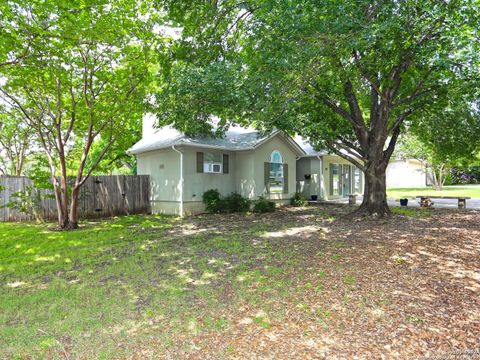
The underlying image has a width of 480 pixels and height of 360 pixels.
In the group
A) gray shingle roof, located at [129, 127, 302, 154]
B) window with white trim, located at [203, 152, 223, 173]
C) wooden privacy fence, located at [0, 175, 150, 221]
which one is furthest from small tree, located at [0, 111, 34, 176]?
window with white trim, located at [203, 152, 223, 173]

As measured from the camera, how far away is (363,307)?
393 cm

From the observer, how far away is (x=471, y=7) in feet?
21.5

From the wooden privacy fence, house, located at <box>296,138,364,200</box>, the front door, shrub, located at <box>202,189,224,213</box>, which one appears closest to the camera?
the wooden privacy fence

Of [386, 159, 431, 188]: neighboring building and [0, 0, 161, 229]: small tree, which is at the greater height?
[0, 0, 161, 229]: small tree

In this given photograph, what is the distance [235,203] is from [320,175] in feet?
23.8

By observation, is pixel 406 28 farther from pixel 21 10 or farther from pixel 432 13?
pixel 21 10

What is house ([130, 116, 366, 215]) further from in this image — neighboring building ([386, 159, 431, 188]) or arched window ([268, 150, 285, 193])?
neighboring building ([386, 159, 431, 188])

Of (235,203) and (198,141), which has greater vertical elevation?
(198,141)

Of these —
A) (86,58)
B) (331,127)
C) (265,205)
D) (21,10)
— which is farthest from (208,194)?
(21,10)

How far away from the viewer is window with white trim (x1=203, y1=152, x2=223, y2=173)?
1386 centimetres

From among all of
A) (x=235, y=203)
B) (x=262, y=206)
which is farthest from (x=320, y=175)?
(x=235, y=203)

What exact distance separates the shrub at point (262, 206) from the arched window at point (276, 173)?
1.22 meters

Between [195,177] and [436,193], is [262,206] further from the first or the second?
[436,193]

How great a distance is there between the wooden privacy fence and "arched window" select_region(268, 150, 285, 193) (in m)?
5.97
